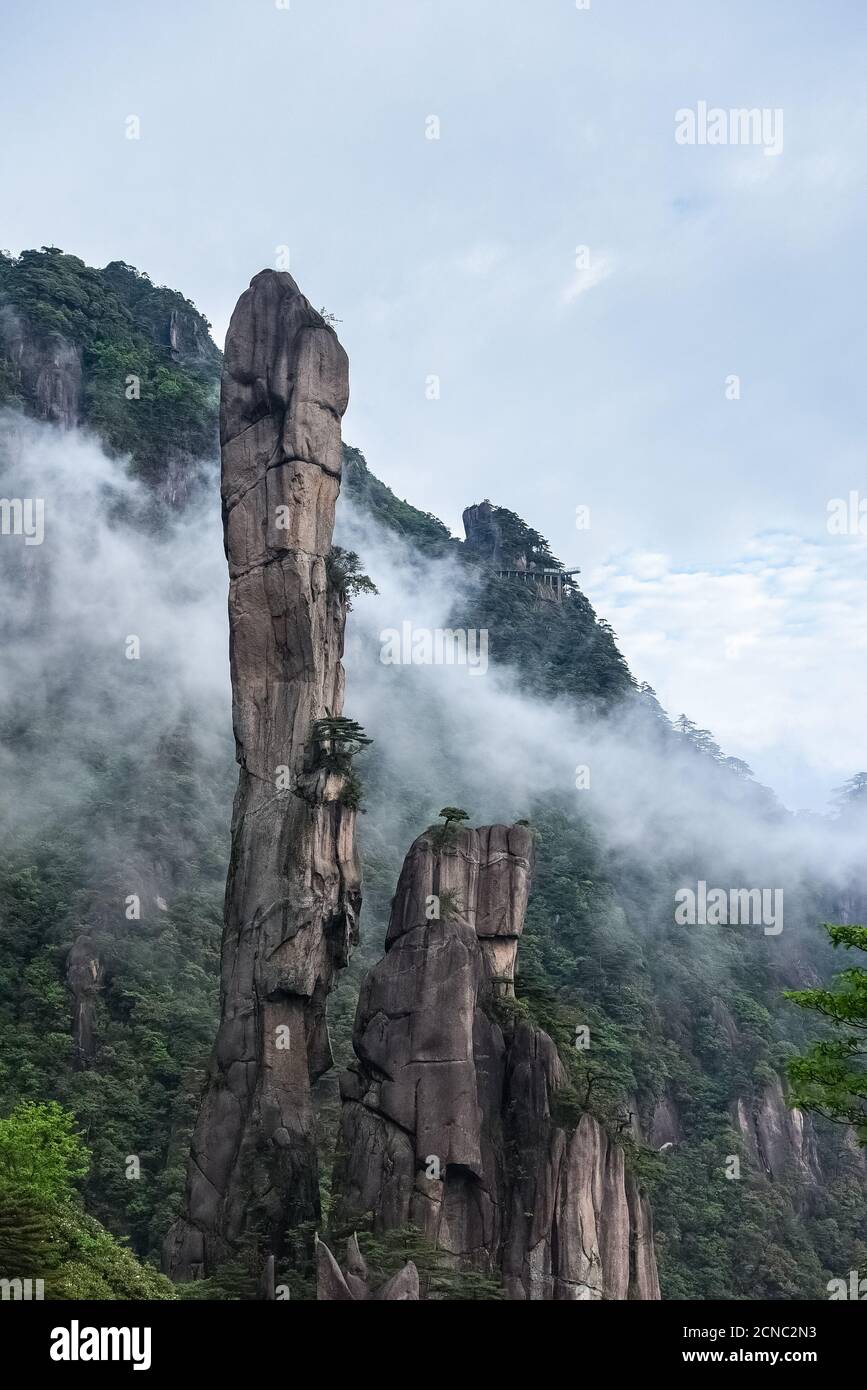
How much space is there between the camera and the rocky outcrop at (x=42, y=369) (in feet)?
327

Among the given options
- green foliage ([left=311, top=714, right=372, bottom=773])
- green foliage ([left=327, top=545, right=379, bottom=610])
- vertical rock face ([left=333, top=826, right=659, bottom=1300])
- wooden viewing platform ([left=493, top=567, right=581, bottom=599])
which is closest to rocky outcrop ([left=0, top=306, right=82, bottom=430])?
wooden viewing platform ([left=493, top=567, right=581, bottom=599])

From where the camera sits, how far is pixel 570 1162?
29.6 metres

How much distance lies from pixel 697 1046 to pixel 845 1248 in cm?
1437

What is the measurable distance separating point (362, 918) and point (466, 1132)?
38.8 m

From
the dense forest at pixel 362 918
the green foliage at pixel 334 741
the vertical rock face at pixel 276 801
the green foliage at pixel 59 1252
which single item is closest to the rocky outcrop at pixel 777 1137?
A: the dense forest at pixel 362 918

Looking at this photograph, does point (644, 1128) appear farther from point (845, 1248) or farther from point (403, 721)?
point (403, 721)

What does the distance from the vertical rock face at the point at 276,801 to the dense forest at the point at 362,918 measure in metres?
2.07

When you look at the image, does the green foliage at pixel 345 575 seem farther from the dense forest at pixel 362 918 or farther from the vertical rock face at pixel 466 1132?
the dense forest at pixel 362 918

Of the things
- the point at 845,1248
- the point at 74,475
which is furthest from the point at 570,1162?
the point at 74,475

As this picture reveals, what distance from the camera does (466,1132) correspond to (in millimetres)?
29219

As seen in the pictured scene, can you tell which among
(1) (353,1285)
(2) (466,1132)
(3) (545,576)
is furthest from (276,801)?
(3) (545,576)

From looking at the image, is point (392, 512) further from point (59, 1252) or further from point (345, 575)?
point (59, 1252)

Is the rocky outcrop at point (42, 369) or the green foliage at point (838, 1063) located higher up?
A: the rocky outcrop at point (42, 369)

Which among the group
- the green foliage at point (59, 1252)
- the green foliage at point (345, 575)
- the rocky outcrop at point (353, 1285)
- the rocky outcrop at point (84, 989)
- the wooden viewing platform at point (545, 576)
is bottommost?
the rocky outcrop at point (353, 1285)
